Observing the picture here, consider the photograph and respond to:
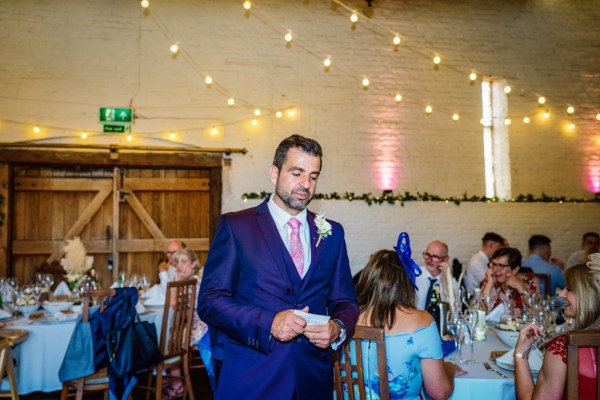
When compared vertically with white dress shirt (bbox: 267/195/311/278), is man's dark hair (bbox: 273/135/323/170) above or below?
above

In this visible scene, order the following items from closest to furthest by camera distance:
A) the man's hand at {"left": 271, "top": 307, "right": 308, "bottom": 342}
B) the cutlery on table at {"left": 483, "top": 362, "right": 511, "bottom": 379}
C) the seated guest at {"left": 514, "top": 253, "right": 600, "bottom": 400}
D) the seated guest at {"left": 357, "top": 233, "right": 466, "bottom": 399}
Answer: the man's hand at {"left": 271, "top": 307, "right": 308, "bottom": 342}, the seated guest at {"left": 514, "top": 253, "right": 600, "bottom": 400}, the seated guest at {"left": 357, "top": 233, "right": 466, "bottom": 399}, the cutlery on table at {"left": 483, "top": 362, "right": 511, "bottom": 379}

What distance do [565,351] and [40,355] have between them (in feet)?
11.6

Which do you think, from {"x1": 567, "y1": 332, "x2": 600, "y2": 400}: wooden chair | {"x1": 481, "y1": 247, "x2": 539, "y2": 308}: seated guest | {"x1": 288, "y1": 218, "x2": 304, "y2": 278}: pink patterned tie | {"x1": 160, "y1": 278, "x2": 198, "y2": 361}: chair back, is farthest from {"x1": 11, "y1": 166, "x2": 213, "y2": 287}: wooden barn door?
{"x1": 567, "y1": 332, "x2": 600, "y2": 400}: wooden chair

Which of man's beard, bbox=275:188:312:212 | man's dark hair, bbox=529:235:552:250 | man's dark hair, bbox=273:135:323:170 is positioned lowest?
man's dark hair, bbox=529:235:552:250

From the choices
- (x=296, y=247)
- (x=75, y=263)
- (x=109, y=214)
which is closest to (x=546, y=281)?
(x=296, y=247)

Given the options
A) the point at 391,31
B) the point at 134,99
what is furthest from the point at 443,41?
the point at 134,99

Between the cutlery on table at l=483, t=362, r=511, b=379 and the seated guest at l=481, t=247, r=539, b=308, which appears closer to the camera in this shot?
the cutlery on table at l=483, t=362, r=511, b=379

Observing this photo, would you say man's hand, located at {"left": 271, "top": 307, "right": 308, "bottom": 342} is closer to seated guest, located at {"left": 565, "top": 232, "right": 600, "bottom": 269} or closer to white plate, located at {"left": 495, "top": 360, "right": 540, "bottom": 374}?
white plate, located at {"left": 495, "top": 360, "right": 540, "bottom": 374}

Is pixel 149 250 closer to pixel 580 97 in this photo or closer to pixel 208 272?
pixel 208 272

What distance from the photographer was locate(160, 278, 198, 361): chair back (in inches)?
163

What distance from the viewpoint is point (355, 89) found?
7.42 metres

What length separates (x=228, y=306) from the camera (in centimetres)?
187

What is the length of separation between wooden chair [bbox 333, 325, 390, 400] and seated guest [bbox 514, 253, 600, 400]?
58 centimetres

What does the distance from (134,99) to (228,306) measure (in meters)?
5.61
